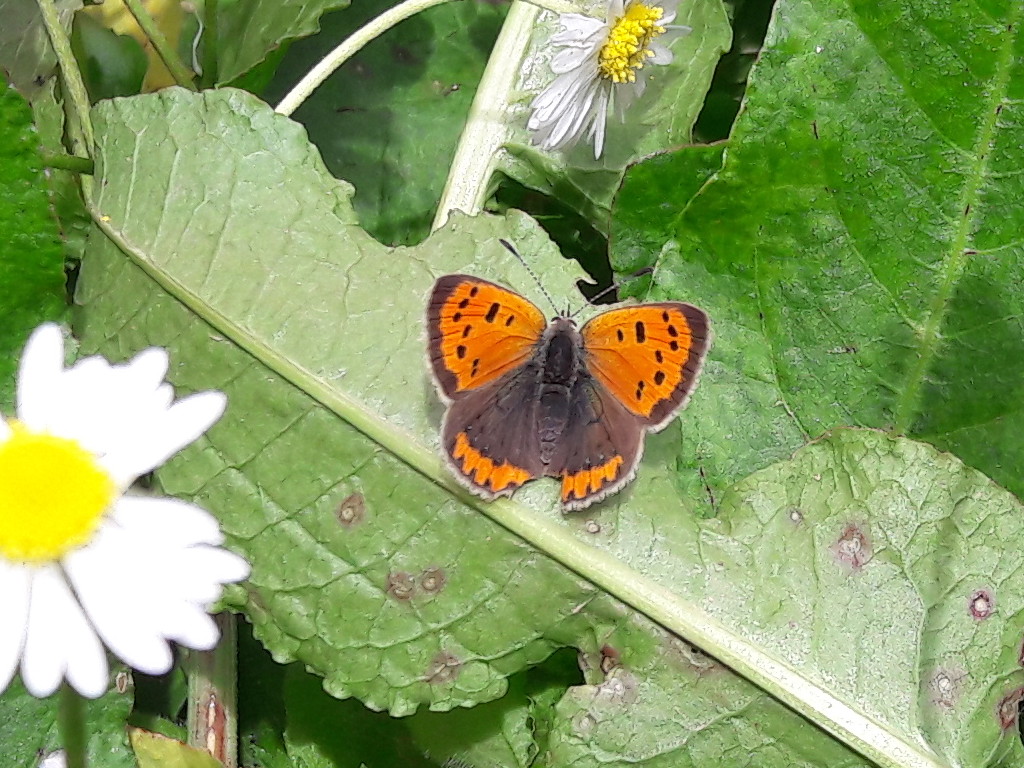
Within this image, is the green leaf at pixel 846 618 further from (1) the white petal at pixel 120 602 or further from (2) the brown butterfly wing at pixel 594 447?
(1) the white petal at pixel 120 602

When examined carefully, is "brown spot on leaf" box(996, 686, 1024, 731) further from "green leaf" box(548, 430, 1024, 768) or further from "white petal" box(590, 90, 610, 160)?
"white petal" box(590, 90, 610, 160)

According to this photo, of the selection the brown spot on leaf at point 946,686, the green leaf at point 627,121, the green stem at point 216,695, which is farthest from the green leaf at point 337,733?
the green leaf at point 627,121

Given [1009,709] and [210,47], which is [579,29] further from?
[1009,709]

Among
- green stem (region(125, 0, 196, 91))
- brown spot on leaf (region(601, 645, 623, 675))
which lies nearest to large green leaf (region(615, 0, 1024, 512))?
brown spot on leaf (region(601, 645, 623, 675))

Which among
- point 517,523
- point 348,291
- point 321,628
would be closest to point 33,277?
point 348,291

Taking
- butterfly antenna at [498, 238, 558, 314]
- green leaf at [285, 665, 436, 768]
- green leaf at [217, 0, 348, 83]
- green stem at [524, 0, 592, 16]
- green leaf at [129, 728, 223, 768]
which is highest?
green stem at [524, 0, 592, 16]
